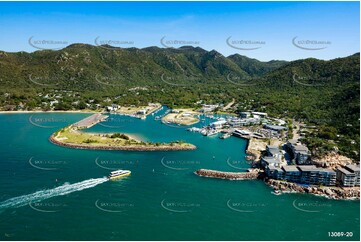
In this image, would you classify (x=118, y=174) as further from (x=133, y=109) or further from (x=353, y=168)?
(x=133, y=109)

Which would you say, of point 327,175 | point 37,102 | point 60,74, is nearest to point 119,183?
point 327,175

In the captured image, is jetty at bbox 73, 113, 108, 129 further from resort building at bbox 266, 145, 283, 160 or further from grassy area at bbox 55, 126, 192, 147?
resort building at bbox 266, 145, 283, 160

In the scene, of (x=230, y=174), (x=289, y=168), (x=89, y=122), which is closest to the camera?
(x=289, y=168)

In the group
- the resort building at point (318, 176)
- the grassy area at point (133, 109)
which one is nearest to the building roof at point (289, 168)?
the resort building at point (318, 176)

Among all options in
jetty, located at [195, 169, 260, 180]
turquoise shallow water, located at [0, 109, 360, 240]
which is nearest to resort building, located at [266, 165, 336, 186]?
jetty, located at [195, 169, 260, 180]

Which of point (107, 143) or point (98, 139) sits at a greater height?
point (98, 139)

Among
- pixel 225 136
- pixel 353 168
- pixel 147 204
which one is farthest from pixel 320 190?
pixel 225 136
